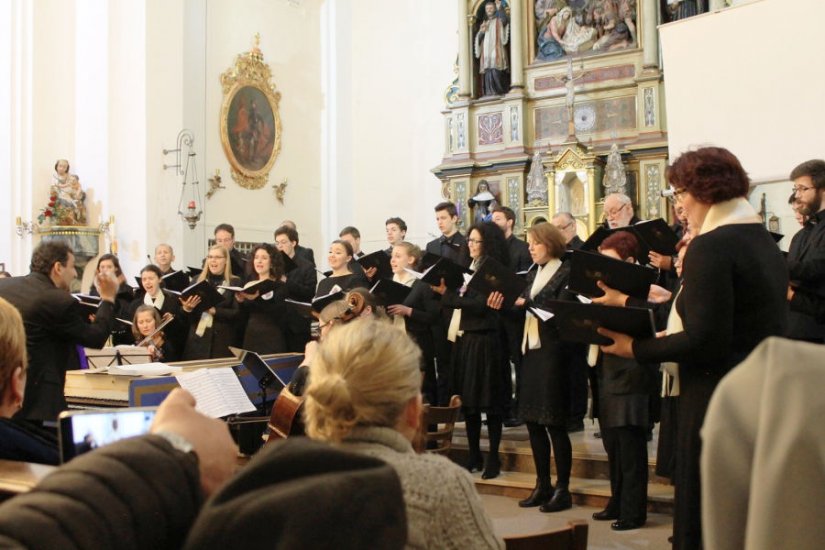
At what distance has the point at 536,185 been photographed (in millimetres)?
13477

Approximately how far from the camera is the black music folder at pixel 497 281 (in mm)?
5387

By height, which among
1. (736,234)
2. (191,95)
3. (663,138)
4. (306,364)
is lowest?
(306,364)

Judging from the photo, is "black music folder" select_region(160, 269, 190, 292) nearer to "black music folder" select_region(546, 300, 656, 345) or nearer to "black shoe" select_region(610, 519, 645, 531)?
"black shoe" select_region(610, 519, 645, 531)

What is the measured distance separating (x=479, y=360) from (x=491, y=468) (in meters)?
0.73

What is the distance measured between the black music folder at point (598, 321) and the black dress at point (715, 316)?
0.24m

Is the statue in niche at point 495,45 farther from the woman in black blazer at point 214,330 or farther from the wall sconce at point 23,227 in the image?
the woman in black blazer at point 214,330

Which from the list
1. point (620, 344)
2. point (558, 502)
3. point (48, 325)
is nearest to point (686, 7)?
point (558, 502)

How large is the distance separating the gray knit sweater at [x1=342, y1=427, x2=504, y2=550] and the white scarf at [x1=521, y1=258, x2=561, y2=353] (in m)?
3.47

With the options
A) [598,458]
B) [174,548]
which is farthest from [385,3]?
[174,548]

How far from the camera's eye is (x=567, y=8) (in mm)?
13906

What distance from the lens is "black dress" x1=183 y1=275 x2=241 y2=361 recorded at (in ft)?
23.8

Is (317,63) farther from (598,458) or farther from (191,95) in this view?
(598,458)

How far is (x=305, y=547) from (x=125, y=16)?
13865 millimetres

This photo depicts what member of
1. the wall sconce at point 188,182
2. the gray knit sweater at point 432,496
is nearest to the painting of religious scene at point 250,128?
the wall sconce at point 188,182
